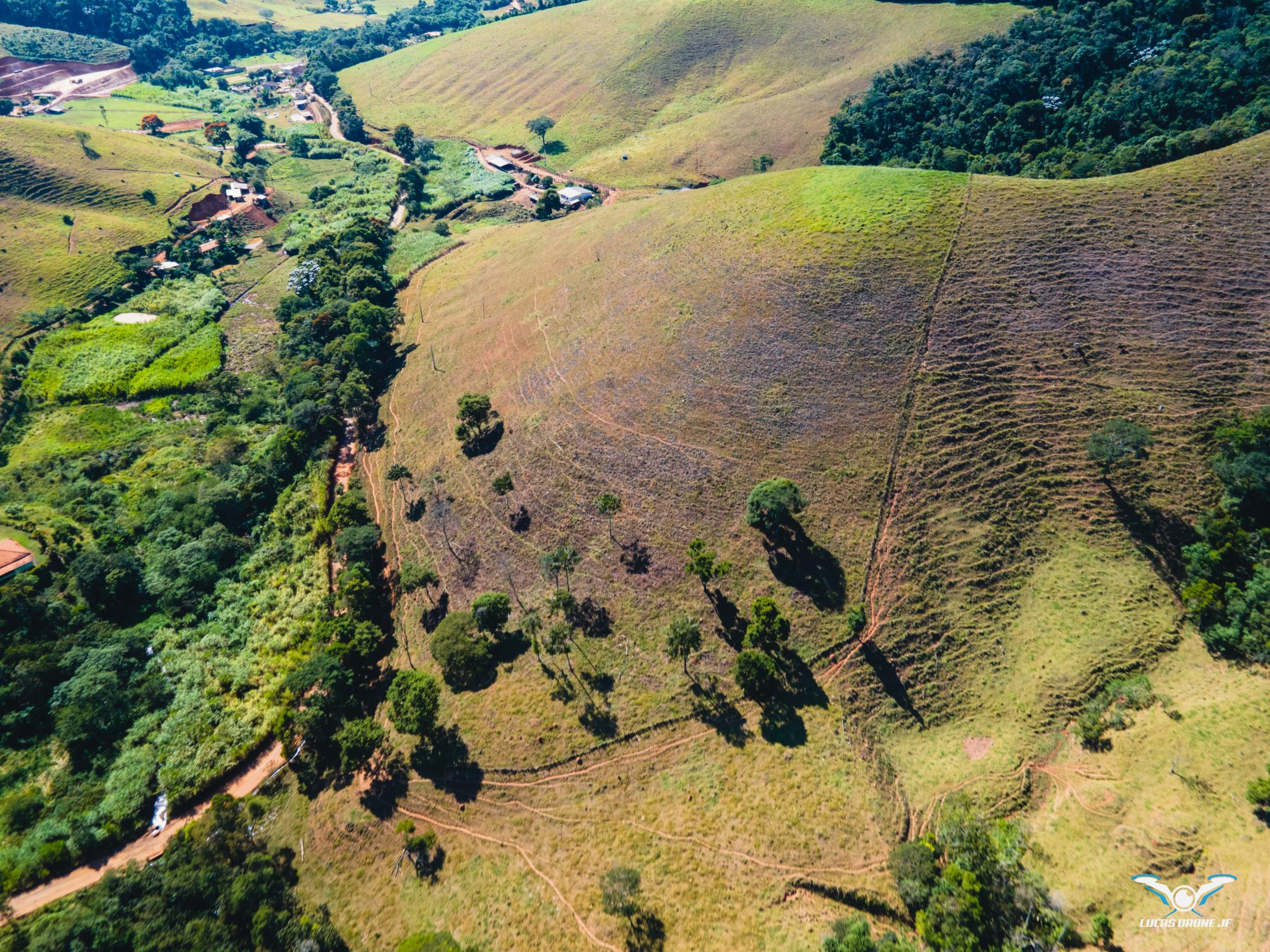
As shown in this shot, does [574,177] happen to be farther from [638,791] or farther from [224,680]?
[638,791]

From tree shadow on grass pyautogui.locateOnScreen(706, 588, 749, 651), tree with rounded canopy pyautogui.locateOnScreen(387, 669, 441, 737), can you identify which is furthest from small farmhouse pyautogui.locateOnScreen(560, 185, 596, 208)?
tree with rounded canopy pyautogui.locateOnScreen(387, 669, 441, 737)

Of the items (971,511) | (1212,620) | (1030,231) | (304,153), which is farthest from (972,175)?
(304,153)

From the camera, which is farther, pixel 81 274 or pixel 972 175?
pixel 81 274

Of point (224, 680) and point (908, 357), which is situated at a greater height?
point (908, 357)

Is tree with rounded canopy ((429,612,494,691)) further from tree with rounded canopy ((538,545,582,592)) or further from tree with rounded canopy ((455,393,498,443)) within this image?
tree with rounded canopy ((455,393,498,443))

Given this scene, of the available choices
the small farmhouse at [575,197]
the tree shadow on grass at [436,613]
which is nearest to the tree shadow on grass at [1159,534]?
the tree shadow on grass at [436,613]

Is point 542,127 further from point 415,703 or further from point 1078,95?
point 415,703
